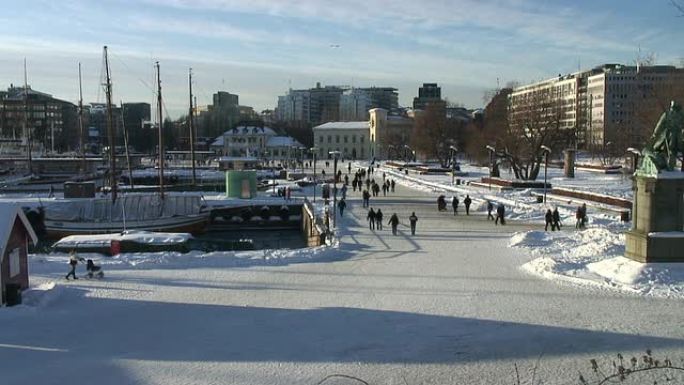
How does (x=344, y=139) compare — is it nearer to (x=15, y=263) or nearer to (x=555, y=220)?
(x=555, y=220)

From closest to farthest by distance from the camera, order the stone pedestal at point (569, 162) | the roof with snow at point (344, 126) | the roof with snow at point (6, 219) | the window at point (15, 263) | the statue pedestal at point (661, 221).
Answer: the roof with snow at point (6, 219) < the window at point (15, 263) < the statue pedestal at point (661, 221) < the stone pedestal at point (569, 162) < the roof with snow at point (344, 126)

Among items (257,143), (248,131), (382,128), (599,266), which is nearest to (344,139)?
(382,128)

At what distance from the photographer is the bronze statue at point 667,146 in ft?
65.4

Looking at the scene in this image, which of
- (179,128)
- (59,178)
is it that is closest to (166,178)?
(59,178)

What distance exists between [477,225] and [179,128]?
430 feet

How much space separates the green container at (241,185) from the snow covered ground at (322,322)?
1017 inches

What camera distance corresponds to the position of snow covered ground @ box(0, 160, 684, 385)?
464 inches

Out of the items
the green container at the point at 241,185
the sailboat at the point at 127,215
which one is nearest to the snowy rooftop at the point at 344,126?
the green container at the point at 241,185

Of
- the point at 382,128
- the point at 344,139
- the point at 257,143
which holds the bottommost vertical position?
the point at 257,143

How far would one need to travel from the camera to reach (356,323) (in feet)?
48.4

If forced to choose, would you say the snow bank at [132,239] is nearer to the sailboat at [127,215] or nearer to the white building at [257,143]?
the sailboat at [127,215]

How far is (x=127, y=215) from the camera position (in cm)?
4219

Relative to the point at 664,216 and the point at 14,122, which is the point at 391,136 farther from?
the point at 664,216

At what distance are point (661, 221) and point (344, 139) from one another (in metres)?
132
